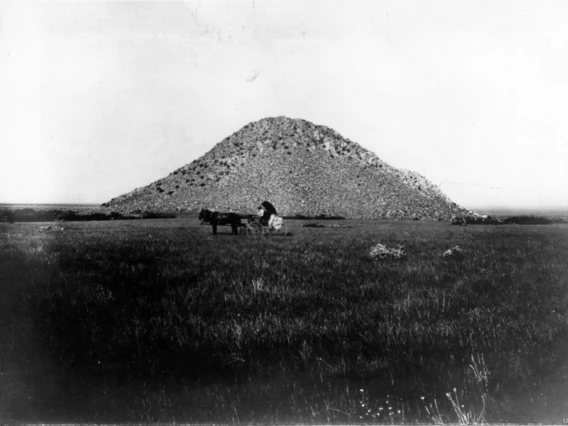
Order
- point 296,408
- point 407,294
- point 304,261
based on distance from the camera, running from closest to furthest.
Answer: point 296,408
point 407,294
point 304,261

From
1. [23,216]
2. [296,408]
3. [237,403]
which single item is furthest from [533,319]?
[23,216]

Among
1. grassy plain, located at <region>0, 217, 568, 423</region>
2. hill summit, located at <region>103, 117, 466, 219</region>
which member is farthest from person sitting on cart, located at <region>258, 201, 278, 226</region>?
hill summit, located at <region>103, 117, 466, 219</region>

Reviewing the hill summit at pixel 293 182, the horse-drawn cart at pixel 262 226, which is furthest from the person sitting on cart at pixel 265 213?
the hill summit at pixel 293 182

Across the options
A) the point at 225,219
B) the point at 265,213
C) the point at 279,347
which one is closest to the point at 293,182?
the point at 265,213

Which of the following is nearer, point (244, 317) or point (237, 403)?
point (237, 403)

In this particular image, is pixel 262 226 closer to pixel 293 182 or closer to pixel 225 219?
pixel 225 219

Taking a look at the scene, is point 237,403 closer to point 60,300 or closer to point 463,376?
point 463,376
